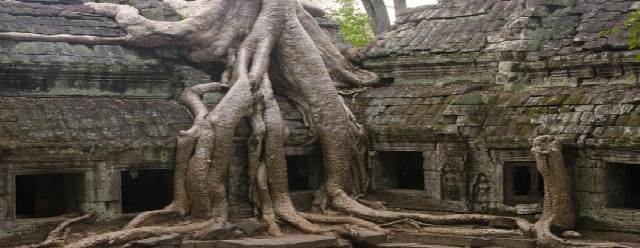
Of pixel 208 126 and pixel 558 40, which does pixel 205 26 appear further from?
pixel 558 40

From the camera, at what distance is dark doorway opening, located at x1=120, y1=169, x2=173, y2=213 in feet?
55.1

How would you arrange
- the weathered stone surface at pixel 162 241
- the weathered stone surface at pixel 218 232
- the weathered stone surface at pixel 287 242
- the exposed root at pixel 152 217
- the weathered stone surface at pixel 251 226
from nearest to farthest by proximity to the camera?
the weathered stone surface at pixel 162 241
the weathered stone surface at pixel 287 242
the weathered stone surface at pixel 218 232
the exposed root at pixel 152 217
the weathered stone surface at pixel 251 226

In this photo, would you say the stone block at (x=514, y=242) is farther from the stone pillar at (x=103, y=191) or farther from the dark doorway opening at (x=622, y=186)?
the stone pillar at (x=103, y=191)

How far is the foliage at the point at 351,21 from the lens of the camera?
28219 mm

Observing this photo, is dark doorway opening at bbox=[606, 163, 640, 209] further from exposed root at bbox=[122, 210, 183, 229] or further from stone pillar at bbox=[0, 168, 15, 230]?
stone pillar at bbox=[0, 168, 15, 230]

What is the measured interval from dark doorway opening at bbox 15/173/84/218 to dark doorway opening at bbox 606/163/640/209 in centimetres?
663

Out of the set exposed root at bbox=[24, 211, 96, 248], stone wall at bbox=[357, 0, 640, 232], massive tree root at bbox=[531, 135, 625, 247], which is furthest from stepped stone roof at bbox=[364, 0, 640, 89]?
exposed root at bbox=[24, 211, 96, 248]

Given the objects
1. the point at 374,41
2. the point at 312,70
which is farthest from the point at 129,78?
the point at 374,41

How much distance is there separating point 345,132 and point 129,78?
315cm

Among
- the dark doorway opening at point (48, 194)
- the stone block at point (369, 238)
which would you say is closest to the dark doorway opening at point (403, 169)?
the stone block at point (369, 238)

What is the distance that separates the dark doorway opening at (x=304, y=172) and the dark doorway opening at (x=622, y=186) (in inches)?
176

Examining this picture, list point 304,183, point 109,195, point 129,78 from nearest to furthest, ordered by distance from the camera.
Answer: point 109,195, point 129,78, point 304,183

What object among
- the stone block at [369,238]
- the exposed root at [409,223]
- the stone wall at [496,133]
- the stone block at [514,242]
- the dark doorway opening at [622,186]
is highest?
the stone wall at [496,133]

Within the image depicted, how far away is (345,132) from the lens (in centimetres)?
1689
